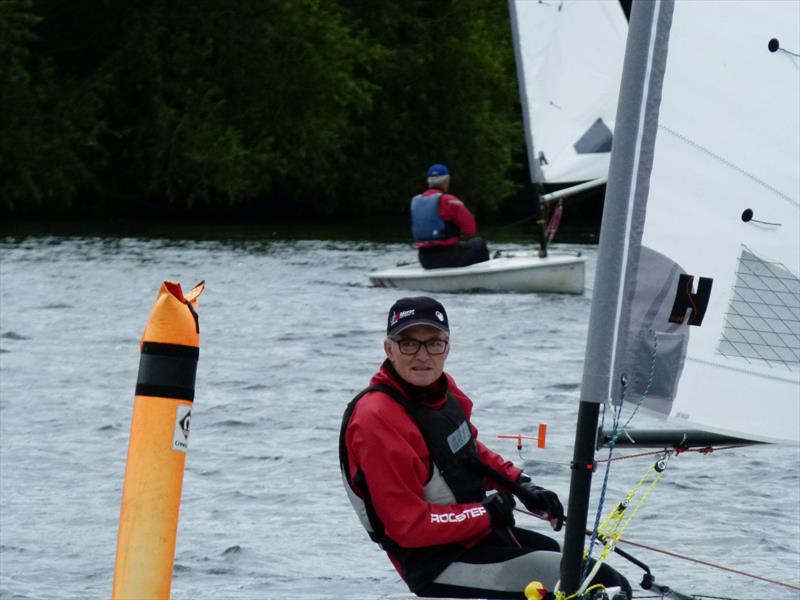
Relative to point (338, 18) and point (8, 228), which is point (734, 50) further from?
point (338, 18)

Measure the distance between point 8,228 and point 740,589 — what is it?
24.1 m

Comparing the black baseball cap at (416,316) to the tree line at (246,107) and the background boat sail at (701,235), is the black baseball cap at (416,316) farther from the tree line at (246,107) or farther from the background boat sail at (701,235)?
the tree line at (246,107)

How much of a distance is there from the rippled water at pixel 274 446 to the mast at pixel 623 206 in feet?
9.59

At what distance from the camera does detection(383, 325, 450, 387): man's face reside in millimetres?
4219

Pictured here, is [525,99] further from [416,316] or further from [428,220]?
[416,316]

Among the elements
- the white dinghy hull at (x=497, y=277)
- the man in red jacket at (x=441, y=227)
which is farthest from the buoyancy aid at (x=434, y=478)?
the white dinghy hull at (x=497, y=277)

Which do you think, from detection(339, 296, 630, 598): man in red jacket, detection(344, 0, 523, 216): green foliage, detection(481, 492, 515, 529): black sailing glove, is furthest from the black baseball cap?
detection(344, 0, 523, 216): green foliage

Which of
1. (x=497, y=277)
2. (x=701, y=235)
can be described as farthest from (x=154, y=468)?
(x=497, y=277)

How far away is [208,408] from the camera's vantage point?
11.0m

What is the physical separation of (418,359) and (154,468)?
76 cm

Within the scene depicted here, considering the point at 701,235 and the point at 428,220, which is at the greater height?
the point at 701,235

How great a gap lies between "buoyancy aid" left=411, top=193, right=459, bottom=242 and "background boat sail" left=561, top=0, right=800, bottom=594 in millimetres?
12888

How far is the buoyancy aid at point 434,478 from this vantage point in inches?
166

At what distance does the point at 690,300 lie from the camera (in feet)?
12.5
